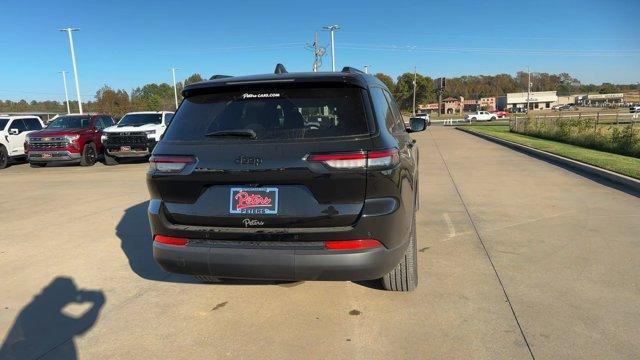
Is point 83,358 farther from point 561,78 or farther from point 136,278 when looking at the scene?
point 561,78

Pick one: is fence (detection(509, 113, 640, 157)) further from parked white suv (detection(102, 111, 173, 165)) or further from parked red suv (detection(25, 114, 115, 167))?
parked red suv (detection(25, 114, 115, 167))

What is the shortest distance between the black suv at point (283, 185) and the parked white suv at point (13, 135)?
15462 millimetres

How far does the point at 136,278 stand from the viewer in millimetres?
4527

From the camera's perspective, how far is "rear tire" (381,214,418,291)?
3.82m

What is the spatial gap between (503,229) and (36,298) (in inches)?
202

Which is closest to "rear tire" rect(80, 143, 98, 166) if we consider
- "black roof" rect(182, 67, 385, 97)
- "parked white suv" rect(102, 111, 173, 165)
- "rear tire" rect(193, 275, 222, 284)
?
"parked white suv" rect(102, 111, 173, 165)

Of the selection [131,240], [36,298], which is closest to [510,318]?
[36,298]

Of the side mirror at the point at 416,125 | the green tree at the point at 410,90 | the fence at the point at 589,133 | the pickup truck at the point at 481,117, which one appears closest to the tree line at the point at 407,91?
the green tree at the point at 410,90

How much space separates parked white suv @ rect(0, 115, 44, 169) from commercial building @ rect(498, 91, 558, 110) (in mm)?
126978

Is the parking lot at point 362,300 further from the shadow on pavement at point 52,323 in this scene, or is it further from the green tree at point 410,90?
the green tree at point 410,90

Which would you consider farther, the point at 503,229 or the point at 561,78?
the point at 561,78

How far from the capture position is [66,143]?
580 inches

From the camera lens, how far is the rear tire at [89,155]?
50.3 ft

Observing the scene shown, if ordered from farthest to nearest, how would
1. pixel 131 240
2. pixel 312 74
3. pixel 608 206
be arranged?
pixel 608 206 → pixel 131 240 → pixel 312 74
